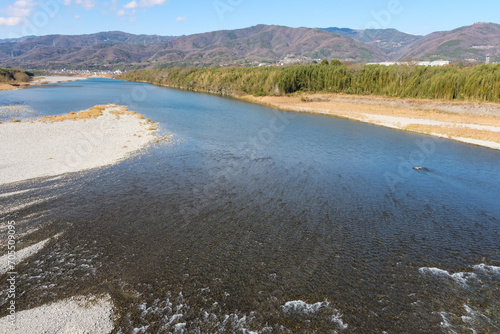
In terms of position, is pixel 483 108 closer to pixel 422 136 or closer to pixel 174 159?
pixel 422 136

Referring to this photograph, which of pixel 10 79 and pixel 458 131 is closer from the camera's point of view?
pixel 458 131

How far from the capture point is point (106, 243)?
32.5 feet

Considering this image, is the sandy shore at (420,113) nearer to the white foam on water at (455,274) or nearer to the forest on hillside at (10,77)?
the white foam on water at (455,274)

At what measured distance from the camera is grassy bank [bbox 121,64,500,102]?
3688cm

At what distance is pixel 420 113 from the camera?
35.8 meters

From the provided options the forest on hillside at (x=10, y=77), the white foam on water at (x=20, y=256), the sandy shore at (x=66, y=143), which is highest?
the forest on hillside at (x=10, y=77)

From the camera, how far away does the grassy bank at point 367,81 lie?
36875 mm

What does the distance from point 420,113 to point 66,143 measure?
37995 mm

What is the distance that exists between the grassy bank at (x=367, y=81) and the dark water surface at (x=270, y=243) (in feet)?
75.0

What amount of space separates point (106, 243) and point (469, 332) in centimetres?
1067

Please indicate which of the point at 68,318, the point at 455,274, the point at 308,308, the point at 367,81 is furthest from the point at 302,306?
the point at 367,81

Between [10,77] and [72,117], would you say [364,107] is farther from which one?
[10,77]

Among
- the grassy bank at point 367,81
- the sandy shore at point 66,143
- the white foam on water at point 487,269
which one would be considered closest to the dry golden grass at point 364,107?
the grassy bank at point 367,81

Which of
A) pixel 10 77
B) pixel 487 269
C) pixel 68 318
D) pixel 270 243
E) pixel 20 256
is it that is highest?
pixel 10 77
